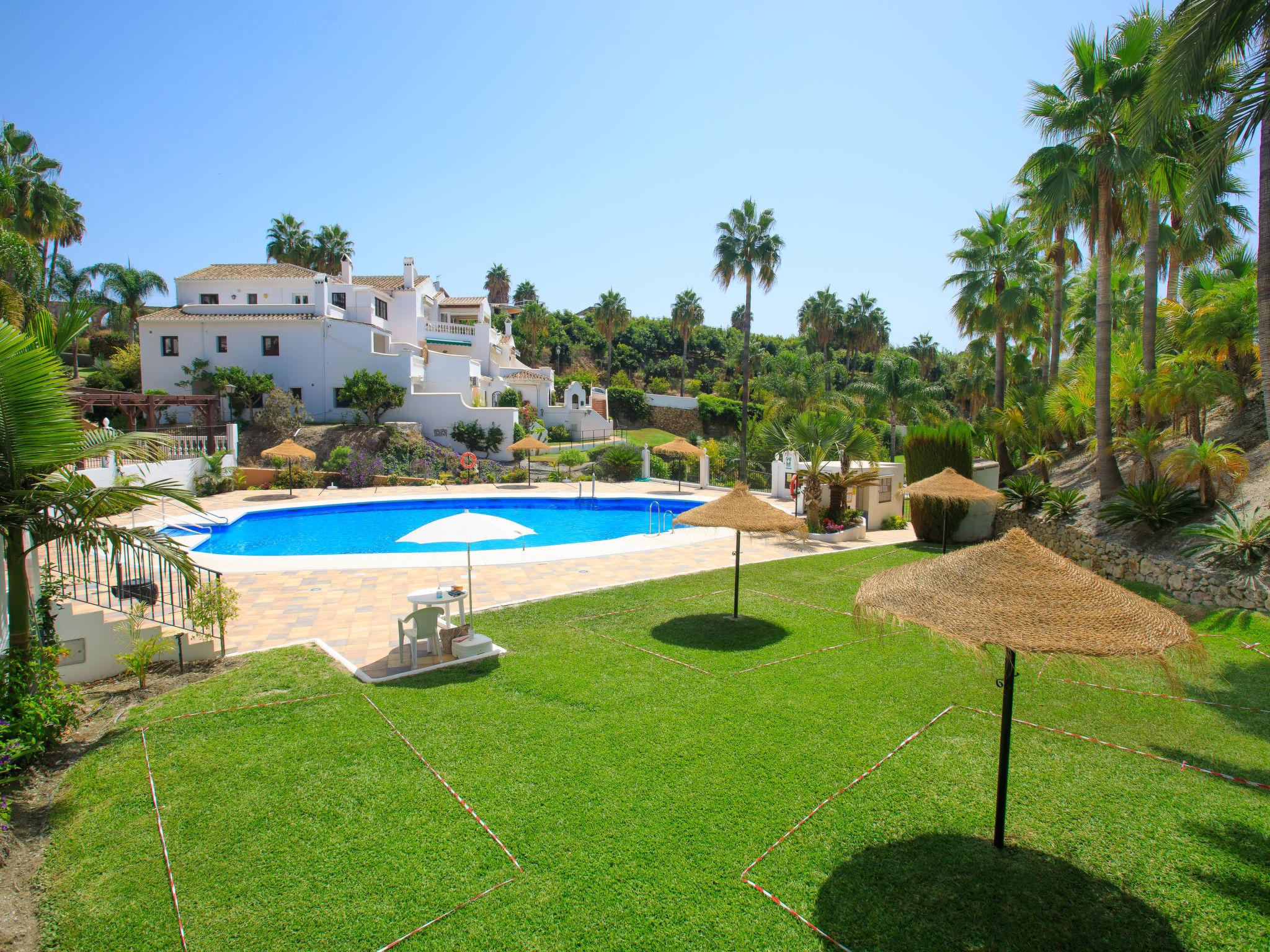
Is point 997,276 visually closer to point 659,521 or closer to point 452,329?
point 659,521

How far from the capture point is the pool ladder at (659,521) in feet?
64.3

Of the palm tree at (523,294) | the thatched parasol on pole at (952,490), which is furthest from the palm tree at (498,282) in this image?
the thatched parasol on pole at (952,490)

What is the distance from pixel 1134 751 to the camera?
6.46m

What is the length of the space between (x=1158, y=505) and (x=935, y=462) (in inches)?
232

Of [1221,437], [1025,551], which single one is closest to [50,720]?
[1025,551]

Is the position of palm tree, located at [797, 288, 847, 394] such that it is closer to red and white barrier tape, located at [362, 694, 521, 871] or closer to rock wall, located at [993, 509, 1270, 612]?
rock wall, located at [993, 509, 1270, 612]

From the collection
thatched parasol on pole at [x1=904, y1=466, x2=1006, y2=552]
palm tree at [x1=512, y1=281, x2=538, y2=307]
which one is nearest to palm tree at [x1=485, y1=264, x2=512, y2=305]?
palm tree at [x1=512, y1=281, x2=538, y2=307]

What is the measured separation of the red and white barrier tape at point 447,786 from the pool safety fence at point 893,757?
1724 millimetres

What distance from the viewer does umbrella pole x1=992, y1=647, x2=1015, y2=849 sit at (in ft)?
15.7

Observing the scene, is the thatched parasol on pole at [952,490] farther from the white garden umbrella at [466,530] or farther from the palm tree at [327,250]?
the palm tree at [327,250]

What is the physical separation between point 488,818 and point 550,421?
1633 inches

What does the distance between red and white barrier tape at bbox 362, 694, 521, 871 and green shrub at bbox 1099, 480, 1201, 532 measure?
15.0m

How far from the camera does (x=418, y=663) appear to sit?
887 cm

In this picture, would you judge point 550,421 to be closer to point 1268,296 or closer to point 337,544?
point 337,544
